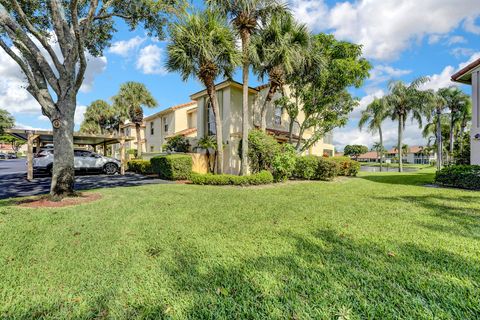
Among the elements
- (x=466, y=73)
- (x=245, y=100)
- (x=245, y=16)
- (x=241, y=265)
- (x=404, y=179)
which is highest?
(x=245, y=16)

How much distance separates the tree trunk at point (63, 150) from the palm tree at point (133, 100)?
732 inches

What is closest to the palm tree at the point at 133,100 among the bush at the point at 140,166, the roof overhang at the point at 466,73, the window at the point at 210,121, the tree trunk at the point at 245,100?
the bush at the point at 140,166

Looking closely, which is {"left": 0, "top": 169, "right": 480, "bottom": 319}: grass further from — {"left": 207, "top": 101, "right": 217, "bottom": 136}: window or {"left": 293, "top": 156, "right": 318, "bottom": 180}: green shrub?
{"left": 207, "top": 101, "right": 217, "bottom": 136}: window

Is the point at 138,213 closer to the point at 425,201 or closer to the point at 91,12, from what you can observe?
the point at 91,12

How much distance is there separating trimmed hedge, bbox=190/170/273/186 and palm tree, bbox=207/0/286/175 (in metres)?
1.01

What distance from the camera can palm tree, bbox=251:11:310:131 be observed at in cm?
1182

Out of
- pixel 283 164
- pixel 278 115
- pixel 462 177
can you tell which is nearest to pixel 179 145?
pixel 278 115

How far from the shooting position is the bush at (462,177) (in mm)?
9344

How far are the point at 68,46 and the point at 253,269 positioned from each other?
8.46 m

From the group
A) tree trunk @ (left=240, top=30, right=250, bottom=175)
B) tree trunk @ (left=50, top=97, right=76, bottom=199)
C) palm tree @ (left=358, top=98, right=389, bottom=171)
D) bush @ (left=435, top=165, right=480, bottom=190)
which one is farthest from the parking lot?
palm tree @ (left=358, top=98, right=389, bottom=171)

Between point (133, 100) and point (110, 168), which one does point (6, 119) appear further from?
point (110, 168)

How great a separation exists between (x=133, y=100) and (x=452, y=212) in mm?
27222

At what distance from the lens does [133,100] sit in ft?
83.7

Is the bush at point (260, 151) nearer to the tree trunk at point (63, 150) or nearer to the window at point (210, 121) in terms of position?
the window at point (210, 121)
